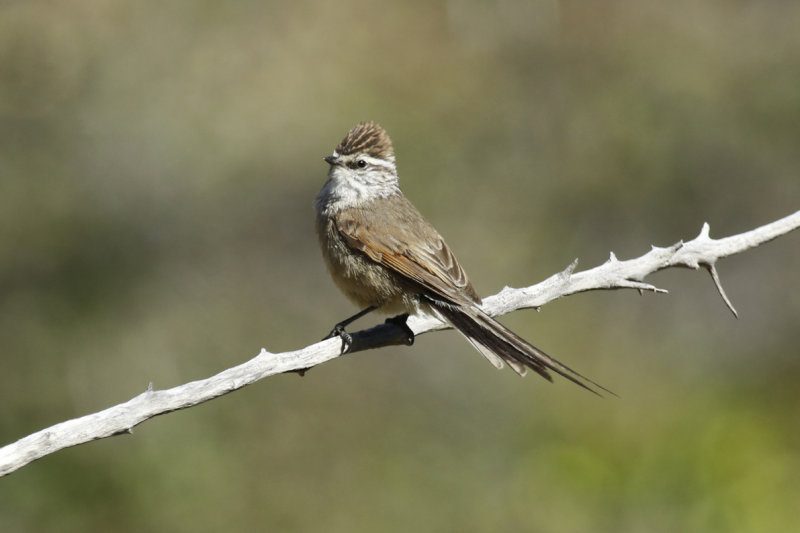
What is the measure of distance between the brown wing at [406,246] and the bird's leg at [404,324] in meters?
0.27

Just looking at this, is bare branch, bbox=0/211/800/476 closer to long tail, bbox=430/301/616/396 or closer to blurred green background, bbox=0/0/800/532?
long tail, bbox=430/301/616/396

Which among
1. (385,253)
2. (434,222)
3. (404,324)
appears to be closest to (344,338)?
(404,324)

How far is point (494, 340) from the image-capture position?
14.4 ft

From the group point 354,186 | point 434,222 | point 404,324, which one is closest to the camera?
point 404,324

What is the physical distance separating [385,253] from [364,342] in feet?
2.13

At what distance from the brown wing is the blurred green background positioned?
13.4 feet

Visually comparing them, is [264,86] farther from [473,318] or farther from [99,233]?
[473,318]

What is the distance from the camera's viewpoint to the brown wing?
4.80 m

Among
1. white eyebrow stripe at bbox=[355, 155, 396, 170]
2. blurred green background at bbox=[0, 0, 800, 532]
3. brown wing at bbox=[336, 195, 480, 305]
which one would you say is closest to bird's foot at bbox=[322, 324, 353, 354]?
brown wing at bbox=[336, 195, 480, 305]

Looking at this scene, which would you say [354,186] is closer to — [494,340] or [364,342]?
[364,342]

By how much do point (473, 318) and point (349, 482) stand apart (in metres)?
5.35

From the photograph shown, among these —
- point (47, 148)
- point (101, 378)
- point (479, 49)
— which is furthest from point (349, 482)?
point (479, 49)

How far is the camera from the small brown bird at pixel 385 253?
14.8 feet

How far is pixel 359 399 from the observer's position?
10469 mm
